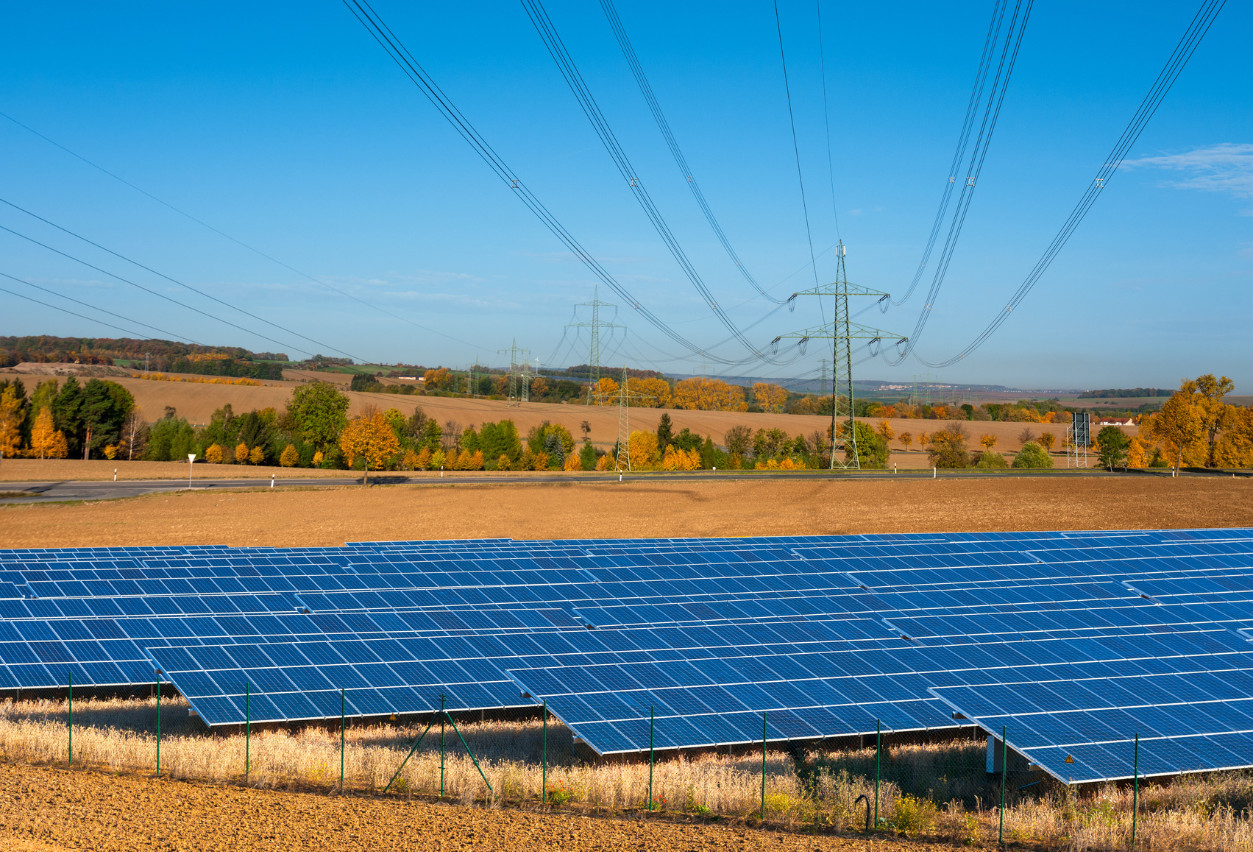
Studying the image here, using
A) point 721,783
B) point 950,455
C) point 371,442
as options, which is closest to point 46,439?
point 371,442

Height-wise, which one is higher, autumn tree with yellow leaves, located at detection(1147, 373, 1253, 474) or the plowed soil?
autumn tree with yellow leaves, located at detection(1147, 373, 1253, 474)

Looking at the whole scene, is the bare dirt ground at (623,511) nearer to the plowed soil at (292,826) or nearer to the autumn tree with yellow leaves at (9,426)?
the plowed soil at (292,826)

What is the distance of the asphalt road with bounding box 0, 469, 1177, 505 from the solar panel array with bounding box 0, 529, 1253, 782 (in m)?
35.0

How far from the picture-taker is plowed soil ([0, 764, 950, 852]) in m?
13.5

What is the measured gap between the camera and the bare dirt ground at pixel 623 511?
168ft

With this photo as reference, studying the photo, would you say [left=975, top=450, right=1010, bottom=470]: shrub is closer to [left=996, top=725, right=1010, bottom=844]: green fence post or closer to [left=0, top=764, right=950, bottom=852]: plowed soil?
[left=996, top=725, right=1010, bottom=844]: green fence post

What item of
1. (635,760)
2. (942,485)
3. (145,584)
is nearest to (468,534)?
(145,584)

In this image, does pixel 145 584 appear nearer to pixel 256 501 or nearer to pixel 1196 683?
pixel 1196 683

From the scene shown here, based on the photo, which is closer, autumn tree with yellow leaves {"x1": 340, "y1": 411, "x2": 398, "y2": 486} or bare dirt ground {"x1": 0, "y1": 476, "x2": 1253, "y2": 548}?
bare dirt ground {"x1": 0, "y1": 476, "x2": 1253, "y2": 548}

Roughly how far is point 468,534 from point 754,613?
92.2 feet

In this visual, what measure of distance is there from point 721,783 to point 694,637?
24.0 ft

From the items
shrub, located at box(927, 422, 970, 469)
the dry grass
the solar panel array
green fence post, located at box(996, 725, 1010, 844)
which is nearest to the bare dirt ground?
the solar panel array

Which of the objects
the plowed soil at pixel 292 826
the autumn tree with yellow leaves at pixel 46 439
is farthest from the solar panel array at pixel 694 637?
the autumn tree with yellow leaves at pixel 46 439

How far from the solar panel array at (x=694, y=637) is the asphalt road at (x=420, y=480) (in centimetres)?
3498
